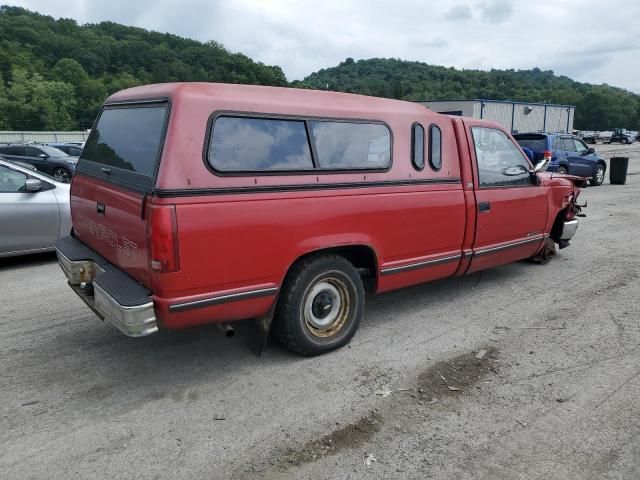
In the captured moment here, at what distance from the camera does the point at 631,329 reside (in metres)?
4.59

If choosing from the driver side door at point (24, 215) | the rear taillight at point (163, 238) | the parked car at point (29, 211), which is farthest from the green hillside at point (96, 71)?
the rear taillight at point (163, 238)

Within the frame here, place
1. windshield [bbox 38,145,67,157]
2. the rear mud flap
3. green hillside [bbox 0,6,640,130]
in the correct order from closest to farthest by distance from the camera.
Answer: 1. the rear mud flap
2. windshield [bbox 38,145,67,157]
3. green hillside [bbox 0,6,640,130]

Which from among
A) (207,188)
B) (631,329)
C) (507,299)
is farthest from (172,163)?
(631,329)

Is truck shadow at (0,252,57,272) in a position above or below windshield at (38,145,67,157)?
below

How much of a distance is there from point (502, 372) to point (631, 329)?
1.68m

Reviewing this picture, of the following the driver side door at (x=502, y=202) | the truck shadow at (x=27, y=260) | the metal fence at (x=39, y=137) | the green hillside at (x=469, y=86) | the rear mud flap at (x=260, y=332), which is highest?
the green hillside at (x=469, y=86)

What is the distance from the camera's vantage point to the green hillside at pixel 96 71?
7406cm

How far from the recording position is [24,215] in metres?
6.35

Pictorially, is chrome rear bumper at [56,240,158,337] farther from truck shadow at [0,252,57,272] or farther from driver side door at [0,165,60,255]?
truck shadow at [0,252,57,272]

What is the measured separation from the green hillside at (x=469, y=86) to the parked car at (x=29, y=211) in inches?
3236

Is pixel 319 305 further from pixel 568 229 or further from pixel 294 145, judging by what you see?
pixel 568 229

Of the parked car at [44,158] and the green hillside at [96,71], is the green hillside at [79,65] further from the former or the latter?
the parked car at [44,158]

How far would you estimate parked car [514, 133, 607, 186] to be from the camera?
14898 millimetres

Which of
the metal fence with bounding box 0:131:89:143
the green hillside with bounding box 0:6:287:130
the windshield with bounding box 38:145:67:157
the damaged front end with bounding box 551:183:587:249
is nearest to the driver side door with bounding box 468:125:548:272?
the damaged front end with bounding box 551:183:587:249
